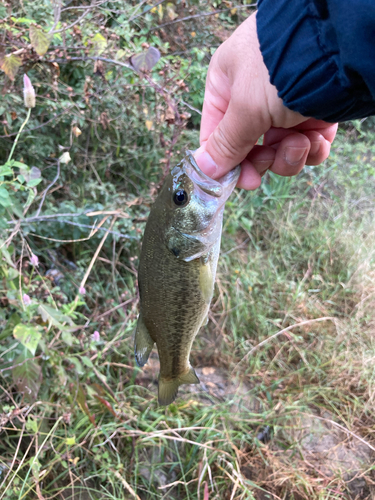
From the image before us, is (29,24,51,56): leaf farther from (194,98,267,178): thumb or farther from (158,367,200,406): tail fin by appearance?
(158,367,200,406): tail fin

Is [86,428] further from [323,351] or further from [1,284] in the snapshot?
[323,351]

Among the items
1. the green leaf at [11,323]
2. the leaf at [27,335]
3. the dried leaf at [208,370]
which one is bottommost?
the dried leaf at [208,370]

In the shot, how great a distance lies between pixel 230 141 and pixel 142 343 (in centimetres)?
93

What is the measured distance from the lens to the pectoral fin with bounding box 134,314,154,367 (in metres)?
1.52

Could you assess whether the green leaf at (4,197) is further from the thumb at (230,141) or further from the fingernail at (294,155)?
the fingernail at (294,155)

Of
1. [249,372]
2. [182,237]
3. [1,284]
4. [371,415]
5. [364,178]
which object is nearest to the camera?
[182,237]

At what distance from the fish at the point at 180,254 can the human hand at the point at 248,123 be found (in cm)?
9

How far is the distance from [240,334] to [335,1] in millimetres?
2850

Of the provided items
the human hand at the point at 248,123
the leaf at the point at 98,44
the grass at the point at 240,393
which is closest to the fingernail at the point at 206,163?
the human hand at the point at 248,123

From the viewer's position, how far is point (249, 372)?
3.12m

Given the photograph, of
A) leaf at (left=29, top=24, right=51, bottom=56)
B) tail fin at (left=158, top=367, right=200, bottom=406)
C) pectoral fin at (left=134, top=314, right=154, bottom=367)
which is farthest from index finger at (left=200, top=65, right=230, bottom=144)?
tail fin at (left=158, top=367, right=200, bottom=406)

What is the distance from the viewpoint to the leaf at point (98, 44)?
92.2 inches

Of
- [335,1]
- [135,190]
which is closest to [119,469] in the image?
[135,190]

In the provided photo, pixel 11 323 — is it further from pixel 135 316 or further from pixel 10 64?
pixel 10 64
